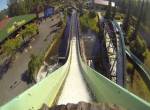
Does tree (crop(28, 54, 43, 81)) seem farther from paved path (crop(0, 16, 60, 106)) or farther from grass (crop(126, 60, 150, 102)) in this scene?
grass (crop(126, 60, 150, 102))

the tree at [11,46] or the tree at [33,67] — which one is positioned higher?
the tree at [11,46]

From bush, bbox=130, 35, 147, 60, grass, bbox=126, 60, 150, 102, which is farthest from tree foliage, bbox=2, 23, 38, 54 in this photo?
grass, bbox=126, 60, 150, 102

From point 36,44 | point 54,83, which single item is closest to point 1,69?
point 36,44

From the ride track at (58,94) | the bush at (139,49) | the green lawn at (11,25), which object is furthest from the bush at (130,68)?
the green lawn at (11,25)

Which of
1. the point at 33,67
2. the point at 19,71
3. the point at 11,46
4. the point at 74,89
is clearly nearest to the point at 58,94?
the point at 74,89

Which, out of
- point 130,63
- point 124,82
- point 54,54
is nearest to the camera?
point 124,82

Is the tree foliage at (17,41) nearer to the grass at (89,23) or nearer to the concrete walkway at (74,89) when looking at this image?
the grass at (89,23)

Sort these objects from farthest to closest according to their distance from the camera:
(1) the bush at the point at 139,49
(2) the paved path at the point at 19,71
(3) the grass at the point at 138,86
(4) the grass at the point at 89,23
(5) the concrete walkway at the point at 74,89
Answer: (4) the grass at the point at 89,23 < (1) the bush at the point at 139,49 < (2) the paved path at the point at 19,71 < (3) the grass at the point at 138,86 < (5) the concrete walkway at the point at 74,89

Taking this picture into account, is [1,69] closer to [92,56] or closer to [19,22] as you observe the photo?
[92,56]
